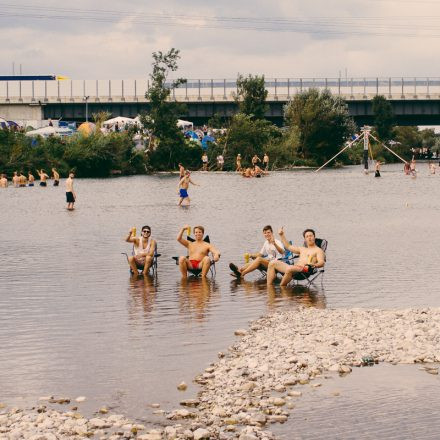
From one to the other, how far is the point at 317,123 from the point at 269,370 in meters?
106

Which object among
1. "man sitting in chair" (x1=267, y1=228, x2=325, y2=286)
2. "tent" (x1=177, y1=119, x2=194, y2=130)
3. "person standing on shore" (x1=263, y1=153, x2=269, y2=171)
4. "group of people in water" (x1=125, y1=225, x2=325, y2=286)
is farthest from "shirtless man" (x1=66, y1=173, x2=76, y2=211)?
"tent" (x1=177, y1=119, x2=194, y2=130)

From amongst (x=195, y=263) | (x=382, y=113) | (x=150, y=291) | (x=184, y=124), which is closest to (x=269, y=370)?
(x=150, y=291)

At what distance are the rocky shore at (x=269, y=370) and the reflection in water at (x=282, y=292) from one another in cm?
114

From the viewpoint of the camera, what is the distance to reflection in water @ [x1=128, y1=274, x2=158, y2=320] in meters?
19.2

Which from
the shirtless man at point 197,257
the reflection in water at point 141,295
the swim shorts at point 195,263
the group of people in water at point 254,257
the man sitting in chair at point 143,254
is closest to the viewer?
the reflection in water at point 141,295

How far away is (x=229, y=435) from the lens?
37.1ft

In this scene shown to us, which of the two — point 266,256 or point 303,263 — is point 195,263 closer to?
point 266,256

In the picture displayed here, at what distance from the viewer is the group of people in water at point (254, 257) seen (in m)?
22.1

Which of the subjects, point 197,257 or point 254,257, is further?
point 197,257

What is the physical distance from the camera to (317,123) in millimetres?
118375

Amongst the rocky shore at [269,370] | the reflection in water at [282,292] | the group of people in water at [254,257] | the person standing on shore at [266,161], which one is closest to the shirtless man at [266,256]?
the group of people in water at [254,257]

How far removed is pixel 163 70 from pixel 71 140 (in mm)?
14200

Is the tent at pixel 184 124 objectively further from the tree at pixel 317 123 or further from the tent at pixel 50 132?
the tent at pixel 50 132

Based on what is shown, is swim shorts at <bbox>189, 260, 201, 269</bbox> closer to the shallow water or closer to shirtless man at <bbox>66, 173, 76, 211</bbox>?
the shallow water
